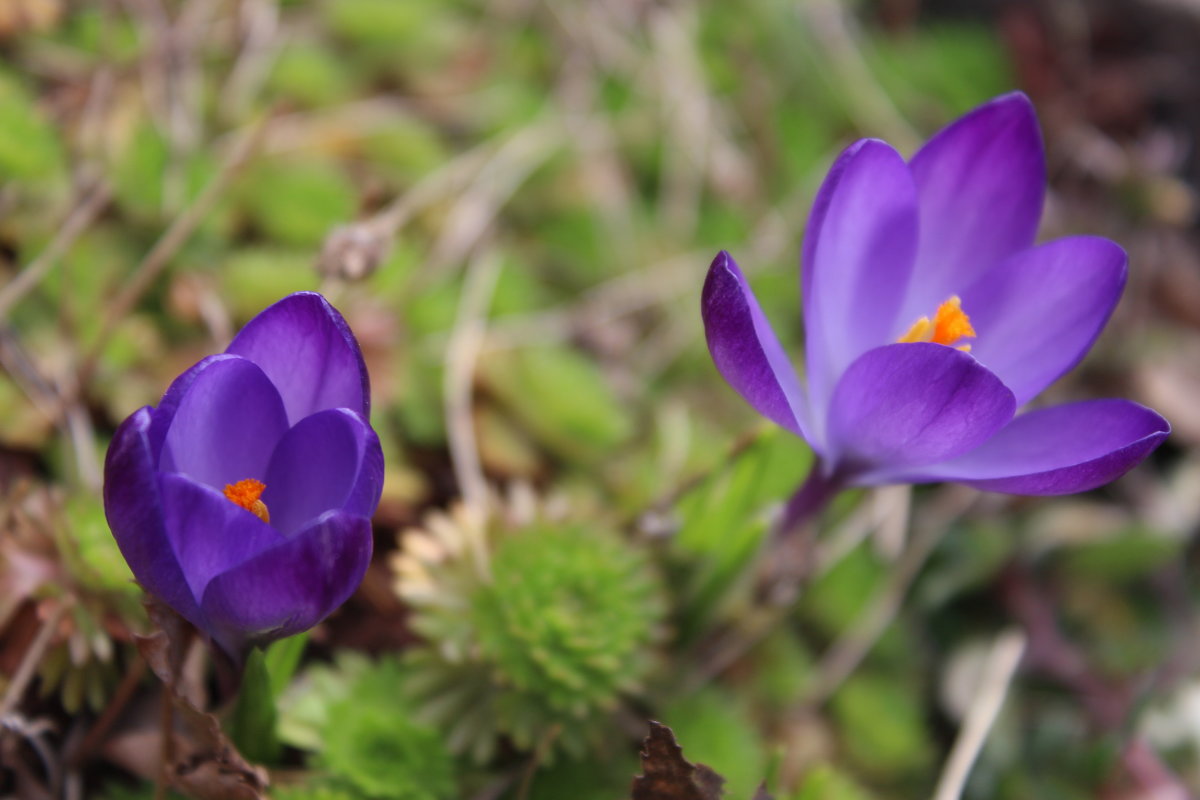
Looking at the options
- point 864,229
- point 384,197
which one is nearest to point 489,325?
point 384,197

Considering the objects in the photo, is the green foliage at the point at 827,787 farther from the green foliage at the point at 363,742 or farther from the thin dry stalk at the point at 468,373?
the thin dry stalk at the point at 468,373

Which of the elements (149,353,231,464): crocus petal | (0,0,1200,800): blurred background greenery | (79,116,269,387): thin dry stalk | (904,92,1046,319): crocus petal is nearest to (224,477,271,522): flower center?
(149,353,231,464): crocus petal

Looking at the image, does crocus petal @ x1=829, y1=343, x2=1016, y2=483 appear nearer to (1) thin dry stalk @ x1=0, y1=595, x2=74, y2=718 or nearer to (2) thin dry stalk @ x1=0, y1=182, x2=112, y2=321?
(1) thin dry stalk @ x1=0, y1=595, x2=74, y2=718

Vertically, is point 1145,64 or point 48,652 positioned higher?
point 1145,64

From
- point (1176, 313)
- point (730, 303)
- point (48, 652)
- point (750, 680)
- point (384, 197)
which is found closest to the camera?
point (730, 303)

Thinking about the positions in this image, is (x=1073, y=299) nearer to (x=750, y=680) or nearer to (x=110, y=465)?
(x=750, y=680)
